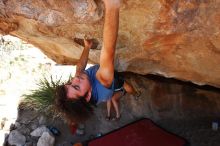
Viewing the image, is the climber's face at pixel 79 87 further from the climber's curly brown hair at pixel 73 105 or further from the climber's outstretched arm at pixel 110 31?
the climber's outstretched arm at pixel 110 31

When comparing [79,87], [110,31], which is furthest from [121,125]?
[110,31]

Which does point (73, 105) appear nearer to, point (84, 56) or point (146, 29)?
point (84, 56)

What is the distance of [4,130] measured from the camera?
19.3 feet

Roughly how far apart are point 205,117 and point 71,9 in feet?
9.08

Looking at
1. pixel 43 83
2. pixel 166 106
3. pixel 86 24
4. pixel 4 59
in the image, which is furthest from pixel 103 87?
pixel 4 59

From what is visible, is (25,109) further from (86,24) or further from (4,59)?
(86,24)

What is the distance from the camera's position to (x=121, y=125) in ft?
18.0

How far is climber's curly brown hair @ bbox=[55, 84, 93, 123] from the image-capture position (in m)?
3.48

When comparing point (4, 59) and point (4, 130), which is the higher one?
point (4, 59)

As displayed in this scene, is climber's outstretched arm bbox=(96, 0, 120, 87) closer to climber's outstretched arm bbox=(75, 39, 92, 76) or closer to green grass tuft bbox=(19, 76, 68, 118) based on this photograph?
climber's outstretched arm bbox=(75, 39, 92, 76)

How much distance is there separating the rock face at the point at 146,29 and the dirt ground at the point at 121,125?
1240 millimetres

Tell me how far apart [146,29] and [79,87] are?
30.2 inches

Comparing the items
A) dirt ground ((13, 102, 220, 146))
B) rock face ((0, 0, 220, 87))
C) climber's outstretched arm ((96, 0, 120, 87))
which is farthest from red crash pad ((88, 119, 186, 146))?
climber's outstretched arm ((96, 0, 120, 87))

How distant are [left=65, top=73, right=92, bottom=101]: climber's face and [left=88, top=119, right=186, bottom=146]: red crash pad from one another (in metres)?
1.82
